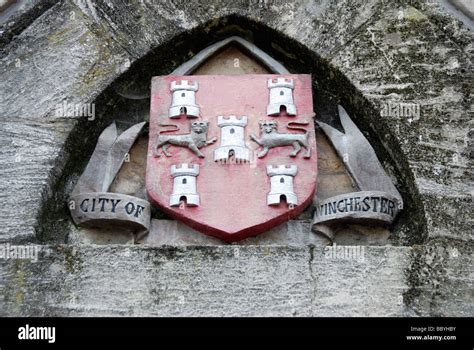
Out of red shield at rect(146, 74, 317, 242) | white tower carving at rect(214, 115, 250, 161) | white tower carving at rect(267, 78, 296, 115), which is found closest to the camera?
red shield at rect(146, 74, 317, 242)

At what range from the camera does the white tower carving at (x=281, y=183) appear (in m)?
6.69

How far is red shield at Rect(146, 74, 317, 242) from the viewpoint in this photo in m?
6.69

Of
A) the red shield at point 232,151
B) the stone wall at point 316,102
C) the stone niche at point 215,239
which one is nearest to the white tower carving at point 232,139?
the red shield at point 232,151

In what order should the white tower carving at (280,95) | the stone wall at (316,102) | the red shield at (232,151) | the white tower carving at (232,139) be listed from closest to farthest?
the stone wall at (316,102) < the red shield at (232,151) < the white tower carving at (232,139) < the white tower carving at (280,95)

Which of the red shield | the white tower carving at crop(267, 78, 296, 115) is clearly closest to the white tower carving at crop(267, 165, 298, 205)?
the red shield

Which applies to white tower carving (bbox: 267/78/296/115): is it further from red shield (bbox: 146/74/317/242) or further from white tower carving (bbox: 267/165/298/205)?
white tower carving (bbox: 267/165/298/205)

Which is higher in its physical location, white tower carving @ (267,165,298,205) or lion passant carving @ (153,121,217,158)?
lion passant carving @ (153,121,217,158)

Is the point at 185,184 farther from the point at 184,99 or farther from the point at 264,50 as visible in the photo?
the point at 264,50

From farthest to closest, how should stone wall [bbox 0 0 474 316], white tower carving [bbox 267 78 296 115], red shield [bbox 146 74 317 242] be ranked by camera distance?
white tower carving [bbox 267 78 296 115] → red shield [bbox 146 74 317 242] → stone wall [bbox 0 0 474 316]

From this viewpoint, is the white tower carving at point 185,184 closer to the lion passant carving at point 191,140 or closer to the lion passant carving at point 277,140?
the lion passant carving at point 191,140

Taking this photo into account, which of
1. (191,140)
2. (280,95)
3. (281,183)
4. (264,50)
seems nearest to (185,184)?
(191,140)

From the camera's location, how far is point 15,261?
661 centimetres

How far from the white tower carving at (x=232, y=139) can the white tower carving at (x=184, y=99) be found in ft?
0.53

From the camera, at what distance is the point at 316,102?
7.29m
